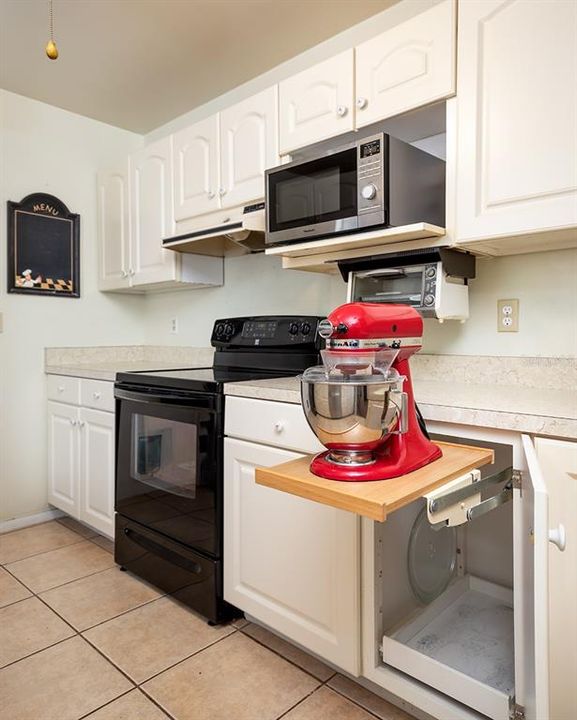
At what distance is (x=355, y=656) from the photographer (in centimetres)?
141

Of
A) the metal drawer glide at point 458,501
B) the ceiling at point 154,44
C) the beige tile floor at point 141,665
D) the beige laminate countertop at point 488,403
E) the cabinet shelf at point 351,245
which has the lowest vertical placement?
the beige tile floor at point 141,665

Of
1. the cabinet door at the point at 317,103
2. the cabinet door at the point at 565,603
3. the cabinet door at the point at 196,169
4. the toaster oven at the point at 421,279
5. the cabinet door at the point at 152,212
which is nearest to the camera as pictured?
the cabinet door at the point at 565,603

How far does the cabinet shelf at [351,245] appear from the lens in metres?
1.51

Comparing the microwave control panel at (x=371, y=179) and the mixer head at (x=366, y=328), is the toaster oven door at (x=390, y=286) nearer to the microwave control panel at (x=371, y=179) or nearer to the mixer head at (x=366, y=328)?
the microwave control panel at (x=371, y=179)

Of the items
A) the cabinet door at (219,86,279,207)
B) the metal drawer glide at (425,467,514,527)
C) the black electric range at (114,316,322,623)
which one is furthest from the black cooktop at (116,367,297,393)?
the metal drawer glide at (425,467,514,527)

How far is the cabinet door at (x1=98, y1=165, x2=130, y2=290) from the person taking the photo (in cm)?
286

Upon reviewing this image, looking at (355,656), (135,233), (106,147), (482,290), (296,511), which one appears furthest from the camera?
(106,147)

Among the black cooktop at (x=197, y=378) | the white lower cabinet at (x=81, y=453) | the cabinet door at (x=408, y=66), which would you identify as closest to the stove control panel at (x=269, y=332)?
the black cooktop at (x=197, y=378)

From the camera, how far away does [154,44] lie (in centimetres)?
228

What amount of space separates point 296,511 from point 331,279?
110cm

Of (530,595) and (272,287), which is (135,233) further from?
(530,595)

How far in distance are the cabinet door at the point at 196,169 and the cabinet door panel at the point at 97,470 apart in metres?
1.08

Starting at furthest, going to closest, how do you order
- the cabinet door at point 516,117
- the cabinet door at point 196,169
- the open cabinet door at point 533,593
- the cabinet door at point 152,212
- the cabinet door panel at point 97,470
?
the cabinet door at point 152,212
the cabinet door panel at point 97,470
the cabinet door at point 196,169
the cabinet door at point 516,117
the open cabinet door at point 533,593

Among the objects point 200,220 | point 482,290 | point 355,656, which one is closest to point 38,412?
point 200,220
